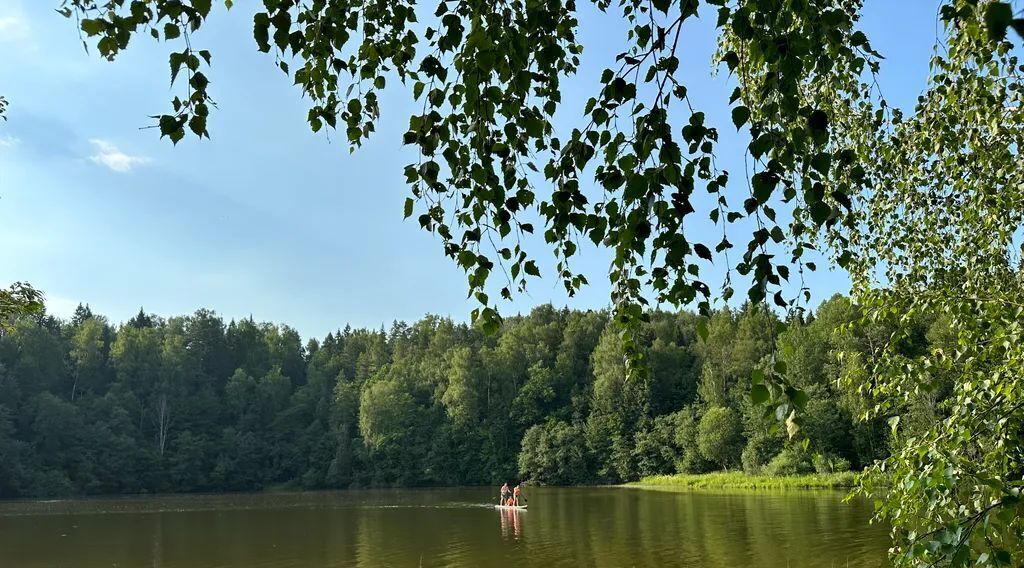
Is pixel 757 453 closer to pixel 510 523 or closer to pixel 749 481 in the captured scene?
pixel 749 481

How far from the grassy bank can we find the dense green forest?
2.07m

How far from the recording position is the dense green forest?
5853 cm

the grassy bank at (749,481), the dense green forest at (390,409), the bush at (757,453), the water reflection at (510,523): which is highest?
the dense green forest at (390,409)

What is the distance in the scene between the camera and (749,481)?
47469 mm

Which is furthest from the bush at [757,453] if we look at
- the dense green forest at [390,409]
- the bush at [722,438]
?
the bush at [722,438]

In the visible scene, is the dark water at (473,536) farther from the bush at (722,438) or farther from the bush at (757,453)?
the bush at (722,438)

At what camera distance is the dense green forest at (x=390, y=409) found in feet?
192

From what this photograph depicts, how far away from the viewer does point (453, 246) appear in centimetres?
293

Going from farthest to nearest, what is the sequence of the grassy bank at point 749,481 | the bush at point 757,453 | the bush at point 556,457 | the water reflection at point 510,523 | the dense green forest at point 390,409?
the bush at point 556,457 → the dense green forest at point 390,409 → the bush at point 757,453 → the grassy bank at point 749,481 → the water reflection at point 510,523

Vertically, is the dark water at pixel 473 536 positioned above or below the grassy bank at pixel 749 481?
above

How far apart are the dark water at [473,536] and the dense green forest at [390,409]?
21.3 m

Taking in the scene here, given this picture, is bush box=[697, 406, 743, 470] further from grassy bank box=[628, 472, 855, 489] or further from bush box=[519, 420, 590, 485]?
bush box=[519, 420, 590, 485]

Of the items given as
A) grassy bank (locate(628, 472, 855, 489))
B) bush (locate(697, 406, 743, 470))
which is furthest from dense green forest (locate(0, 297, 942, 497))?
grassy bank (locate(628, 472, 855, 489))

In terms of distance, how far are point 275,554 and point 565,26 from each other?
860 inches
